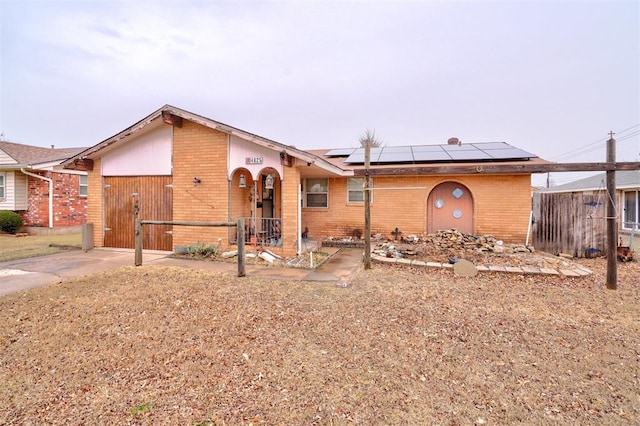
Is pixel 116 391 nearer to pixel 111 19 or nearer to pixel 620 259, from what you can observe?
pixel 620 259

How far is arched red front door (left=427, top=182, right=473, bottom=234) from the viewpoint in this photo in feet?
36.9

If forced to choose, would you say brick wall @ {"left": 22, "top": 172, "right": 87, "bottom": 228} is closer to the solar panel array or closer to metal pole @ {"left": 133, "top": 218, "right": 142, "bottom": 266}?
metal pole @ {"left": 133, "top": 218, "right": 142, "bottom": 266}

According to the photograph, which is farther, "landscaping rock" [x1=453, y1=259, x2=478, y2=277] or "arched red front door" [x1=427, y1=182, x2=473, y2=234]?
"arched red front door" [x1=427, y1=182, x2=473, y2=234]

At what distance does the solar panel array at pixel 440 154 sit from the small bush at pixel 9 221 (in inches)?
603

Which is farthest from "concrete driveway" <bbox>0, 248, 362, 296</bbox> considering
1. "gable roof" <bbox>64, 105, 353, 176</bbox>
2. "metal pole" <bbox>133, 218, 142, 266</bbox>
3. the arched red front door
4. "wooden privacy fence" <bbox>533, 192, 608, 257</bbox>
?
"wooden privacy fence" <bbox>533, 192, 608, 257</bbox>

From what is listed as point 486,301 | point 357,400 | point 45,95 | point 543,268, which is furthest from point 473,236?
point 45,95

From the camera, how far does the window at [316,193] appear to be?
482 inches

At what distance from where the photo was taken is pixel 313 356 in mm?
3152

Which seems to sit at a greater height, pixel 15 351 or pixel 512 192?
pixel 512 192

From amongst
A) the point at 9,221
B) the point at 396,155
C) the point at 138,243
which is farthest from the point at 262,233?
the point at 9,221

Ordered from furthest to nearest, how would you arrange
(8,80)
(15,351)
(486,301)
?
(8,80) → (486,301) → (15,351)

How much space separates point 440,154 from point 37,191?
783 inches

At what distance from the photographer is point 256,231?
916 cm

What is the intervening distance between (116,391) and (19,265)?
726 cm
